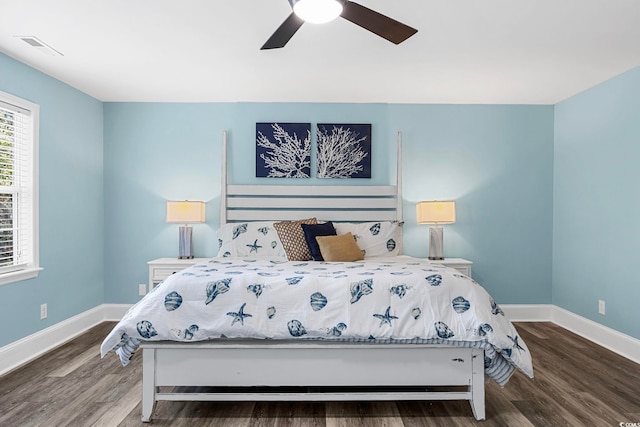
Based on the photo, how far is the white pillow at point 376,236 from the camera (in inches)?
148

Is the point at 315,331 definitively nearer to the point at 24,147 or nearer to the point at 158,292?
the point at 158,292

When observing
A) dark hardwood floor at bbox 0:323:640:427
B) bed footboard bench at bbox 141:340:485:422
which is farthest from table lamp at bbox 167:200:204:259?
bed footboard bench at bbox 141:340:485:422

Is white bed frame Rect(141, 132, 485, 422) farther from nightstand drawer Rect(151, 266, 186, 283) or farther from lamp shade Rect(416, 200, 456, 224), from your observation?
lamp shade Rect(416, 200, 456, 224)

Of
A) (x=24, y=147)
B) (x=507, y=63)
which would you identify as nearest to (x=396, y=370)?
(x=507, y=63)

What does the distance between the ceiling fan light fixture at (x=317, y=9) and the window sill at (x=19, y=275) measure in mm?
2910

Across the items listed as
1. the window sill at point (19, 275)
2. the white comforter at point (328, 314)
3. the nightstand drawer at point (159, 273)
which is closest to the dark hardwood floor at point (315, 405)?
the white comforter at point (328, 314)

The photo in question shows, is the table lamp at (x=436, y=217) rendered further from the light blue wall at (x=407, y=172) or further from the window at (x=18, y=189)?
the window at (x=18, y=189)

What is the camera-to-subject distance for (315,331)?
220 centimetres

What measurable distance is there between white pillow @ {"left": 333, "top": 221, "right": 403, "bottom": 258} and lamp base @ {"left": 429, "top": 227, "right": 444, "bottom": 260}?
15.3 inches

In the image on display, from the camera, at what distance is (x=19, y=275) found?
3.04 metres

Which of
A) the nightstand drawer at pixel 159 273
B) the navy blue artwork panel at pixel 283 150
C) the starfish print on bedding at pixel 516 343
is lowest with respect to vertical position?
the starfish print on bedding at pixel 516 343

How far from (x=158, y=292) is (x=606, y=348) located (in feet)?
12.4

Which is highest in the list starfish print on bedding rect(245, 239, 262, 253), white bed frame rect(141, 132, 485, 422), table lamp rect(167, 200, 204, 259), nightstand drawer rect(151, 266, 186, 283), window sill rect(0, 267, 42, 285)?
table lamp rect(167, 200, 204, 259)

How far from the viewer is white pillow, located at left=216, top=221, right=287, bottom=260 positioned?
3717 millimetres
